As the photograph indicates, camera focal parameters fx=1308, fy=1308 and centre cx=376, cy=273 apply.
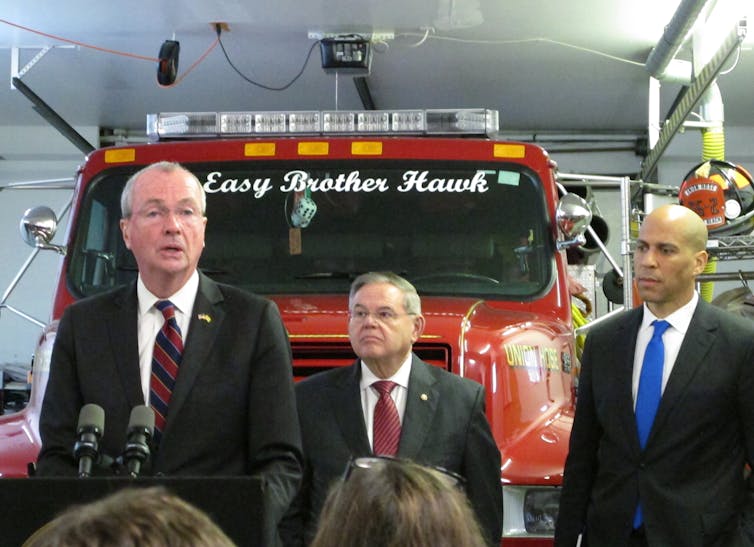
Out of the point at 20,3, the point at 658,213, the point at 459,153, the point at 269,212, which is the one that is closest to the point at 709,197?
the point at 459,153

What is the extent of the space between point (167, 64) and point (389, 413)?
24.3ft

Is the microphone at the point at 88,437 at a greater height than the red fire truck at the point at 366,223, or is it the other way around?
the red fire truck at the point at 366,223

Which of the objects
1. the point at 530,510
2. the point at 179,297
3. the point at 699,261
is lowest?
the point at 530,510

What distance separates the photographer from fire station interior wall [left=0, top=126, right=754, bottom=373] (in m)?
16.6

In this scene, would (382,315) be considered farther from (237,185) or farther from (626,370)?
(237,185)

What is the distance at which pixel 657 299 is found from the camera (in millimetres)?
4156

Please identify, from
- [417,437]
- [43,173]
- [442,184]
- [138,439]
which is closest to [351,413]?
[417,437]

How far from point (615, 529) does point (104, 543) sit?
3.01 meters

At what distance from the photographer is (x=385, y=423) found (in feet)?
14.8

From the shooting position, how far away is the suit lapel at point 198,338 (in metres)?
3.21

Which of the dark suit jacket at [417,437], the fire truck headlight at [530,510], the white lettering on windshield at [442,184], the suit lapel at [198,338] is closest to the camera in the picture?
the suit lapel at [198,338]

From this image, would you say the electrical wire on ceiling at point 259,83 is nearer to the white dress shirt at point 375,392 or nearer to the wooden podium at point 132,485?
the white dress shirt at point 375,392

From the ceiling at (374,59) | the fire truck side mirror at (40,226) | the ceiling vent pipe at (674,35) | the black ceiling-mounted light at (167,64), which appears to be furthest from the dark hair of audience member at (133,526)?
the black ceiling-mounted light at (167,64)

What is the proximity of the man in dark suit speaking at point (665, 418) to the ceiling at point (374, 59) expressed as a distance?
6553 mm
